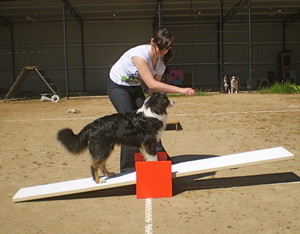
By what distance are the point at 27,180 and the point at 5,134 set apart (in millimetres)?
3233

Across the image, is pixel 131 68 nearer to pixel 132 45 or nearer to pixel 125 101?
pixel 125 101

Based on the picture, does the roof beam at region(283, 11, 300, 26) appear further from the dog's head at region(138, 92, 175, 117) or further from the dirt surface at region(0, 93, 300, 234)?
the dog's head at region(138, 92, 175, 117)

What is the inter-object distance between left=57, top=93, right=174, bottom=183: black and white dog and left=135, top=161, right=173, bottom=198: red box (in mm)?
243

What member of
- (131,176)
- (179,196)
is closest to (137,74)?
(131,176)

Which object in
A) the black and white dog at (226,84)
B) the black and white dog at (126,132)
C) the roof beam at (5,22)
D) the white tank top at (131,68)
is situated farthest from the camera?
the roof beam at (5,22)

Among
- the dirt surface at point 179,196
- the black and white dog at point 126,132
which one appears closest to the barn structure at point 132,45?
the dirt surface at point 179,196

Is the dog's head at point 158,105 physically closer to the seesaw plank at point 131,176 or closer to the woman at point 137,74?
the woman at point 137,74

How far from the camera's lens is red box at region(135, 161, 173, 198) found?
11.1ft

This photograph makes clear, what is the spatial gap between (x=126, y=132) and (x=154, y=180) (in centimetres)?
56

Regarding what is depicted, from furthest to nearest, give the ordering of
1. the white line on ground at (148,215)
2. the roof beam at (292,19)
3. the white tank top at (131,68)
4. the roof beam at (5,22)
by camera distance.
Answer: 1. the roof beam at (292,19)
2. the roof beam at (5,22)
3. the white tank top at (131,68)
4. the white line on ground at (148,215)

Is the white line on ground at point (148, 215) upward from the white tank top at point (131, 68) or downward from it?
downward

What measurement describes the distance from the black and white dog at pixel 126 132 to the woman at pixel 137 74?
22 centimetres

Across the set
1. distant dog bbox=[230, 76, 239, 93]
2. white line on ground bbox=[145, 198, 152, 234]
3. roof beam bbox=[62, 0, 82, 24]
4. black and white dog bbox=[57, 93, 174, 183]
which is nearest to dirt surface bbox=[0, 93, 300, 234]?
white line on ground bbox=[145, 198, 152, 234]

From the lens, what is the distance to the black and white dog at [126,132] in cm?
351
